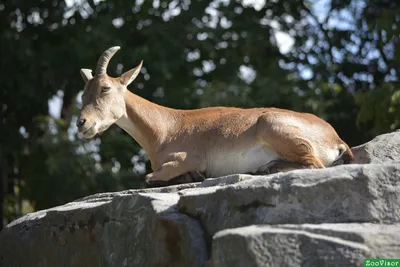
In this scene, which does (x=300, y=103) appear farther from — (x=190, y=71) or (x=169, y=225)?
(x=169, y=225)

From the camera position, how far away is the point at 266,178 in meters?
6.96

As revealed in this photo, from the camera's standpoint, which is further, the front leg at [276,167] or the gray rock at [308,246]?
the front leg at [276,167]

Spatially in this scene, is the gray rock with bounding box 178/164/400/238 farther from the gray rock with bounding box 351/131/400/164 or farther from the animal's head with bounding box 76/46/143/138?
the animal's head with bounding box 76/46/143/138

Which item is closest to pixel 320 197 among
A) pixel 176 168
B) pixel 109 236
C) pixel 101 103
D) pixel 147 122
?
pixel 109 236

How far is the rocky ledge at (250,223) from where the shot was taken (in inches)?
245

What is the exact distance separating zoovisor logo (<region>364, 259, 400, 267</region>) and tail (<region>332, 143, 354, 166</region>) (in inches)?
108

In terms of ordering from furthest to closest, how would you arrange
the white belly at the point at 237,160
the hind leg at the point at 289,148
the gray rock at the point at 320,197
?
the white belly at the point at 237,160 < the hind leg at the point at 289,148 < the gray rock at the point at 320,197

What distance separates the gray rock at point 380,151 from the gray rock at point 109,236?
2272 millimetres

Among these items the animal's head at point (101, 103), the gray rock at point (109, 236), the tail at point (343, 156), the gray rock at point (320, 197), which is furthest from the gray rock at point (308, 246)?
the animal's head at point (101, 103)

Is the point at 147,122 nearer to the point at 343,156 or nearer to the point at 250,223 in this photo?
the point at 343,156

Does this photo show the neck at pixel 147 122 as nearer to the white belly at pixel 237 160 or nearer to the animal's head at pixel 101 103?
the animal's head at pixel 101 103

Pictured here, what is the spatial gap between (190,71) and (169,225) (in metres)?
12.1

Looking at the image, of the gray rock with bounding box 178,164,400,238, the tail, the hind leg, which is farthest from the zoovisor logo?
the tail

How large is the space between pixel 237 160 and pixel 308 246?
115 inches
